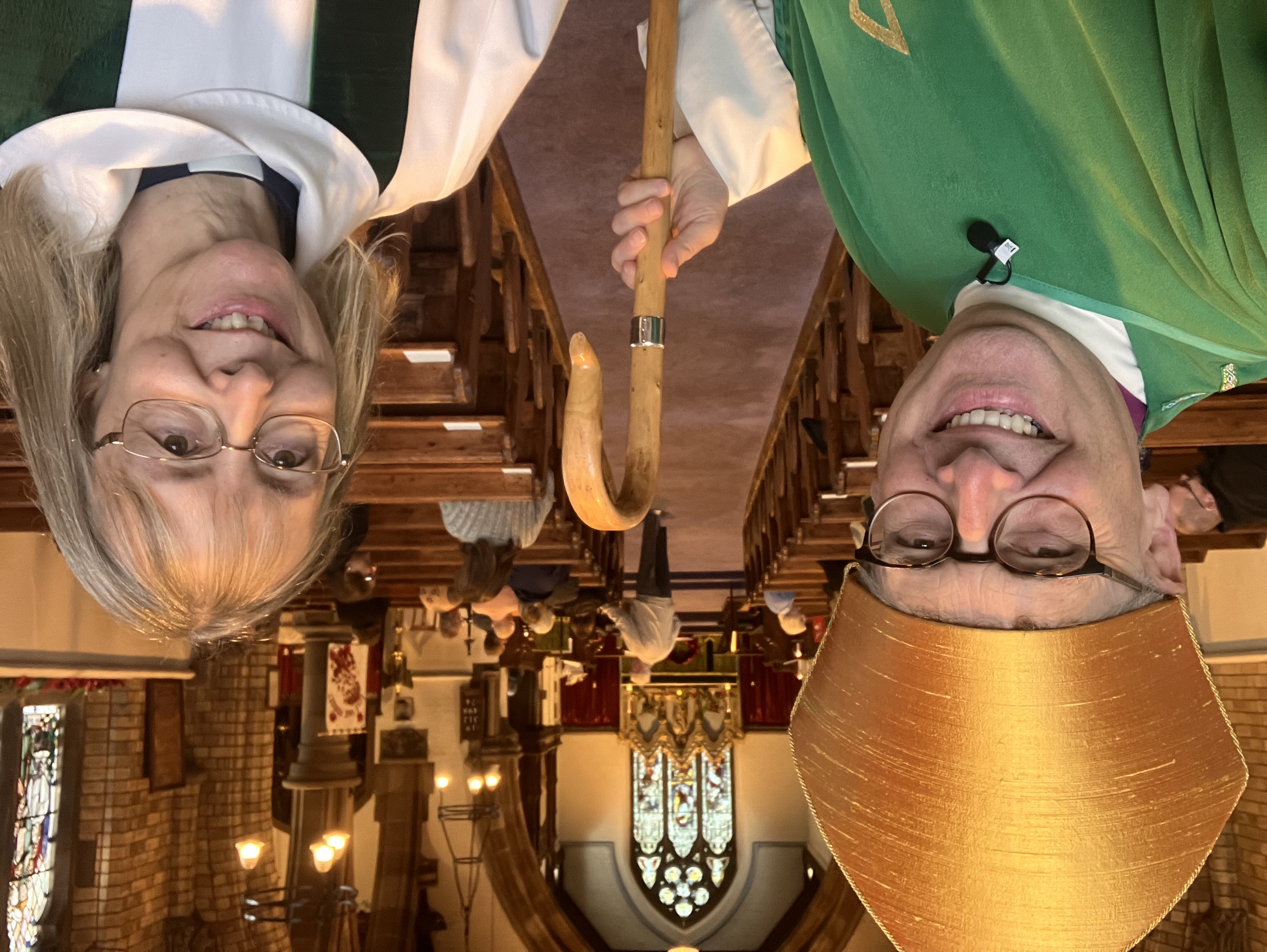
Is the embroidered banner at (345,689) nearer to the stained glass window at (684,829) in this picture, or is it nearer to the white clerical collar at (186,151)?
the white clerical collar at (186,151)

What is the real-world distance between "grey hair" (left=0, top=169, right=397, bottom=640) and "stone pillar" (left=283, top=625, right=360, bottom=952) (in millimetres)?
8672

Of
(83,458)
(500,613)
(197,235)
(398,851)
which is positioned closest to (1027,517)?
(197,235)

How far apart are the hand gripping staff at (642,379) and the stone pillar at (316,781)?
9.06 metres

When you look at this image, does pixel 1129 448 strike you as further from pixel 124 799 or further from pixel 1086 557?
pixel 124 799

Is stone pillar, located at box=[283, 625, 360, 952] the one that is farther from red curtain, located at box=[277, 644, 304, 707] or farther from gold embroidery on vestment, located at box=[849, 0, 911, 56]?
gold embroidery on vestment, located at box=[849, 0, 911, 56]

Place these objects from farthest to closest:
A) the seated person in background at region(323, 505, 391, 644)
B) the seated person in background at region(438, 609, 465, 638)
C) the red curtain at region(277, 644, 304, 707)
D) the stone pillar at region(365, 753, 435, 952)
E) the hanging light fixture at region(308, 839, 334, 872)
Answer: the stone pillar at region(365, 753, 435, 952), the red curtain at region(277, 644, 304, 707), the seated person in background at region(438, 609, 465, 638), the hanging light fixture at region(308, 839, 334, 872), the seated person in background at region(323, 505, 391, 644)

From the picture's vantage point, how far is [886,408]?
14.0ft

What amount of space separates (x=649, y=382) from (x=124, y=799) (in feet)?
23.1

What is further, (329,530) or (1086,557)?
(329,530)

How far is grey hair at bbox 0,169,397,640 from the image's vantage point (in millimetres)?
1630

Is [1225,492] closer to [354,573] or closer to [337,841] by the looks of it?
[354,573]

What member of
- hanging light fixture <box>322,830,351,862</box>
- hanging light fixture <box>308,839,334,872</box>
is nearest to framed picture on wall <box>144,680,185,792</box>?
hanging light fixture <box>308,839,334,872</box>

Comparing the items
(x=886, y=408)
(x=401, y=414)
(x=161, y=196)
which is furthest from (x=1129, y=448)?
(x=401, y=414)

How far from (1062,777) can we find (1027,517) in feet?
1.06
